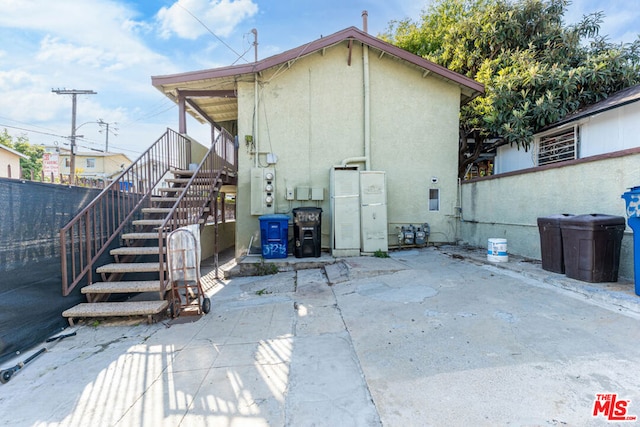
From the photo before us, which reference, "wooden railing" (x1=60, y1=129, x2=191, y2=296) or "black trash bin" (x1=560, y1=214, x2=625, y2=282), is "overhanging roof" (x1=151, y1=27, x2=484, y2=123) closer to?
"wooden railing" (x1=60, y1=129, x2=191, y2=296)

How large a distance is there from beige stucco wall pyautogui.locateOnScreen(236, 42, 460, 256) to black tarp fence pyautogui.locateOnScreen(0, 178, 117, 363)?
384cm

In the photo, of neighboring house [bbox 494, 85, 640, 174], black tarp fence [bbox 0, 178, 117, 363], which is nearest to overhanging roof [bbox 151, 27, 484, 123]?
neighboring house [bbox 494, 85, 640, 174]

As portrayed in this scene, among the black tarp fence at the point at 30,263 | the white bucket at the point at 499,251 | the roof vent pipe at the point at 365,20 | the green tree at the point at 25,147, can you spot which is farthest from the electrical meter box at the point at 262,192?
the green tree at the point at 25,147

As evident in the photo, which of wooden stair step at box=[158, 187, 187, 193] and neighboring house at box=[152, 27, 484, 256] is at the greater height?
neighboring house at box=[152, 27, 484, 256]

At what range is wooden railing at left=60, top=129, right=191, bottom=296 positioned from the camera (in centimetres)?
370

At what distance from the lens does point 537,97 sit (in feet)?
23.3

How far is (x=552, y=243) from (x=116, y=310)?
6476mm

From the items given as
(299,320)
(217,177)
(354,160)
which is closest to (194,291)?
(299,320)

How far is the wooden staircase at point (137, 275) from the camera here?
357cm

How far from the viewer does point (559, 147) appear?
7.09 meters

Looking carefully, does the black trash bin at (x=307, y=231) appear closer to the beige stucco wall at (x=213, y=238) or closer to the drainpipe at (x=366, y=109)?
the drainpipe at (x=366, y=109)

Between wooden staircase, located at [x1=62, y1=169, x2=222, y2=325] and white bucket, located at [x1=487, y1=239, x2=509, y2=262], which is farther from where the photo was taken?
white bucket, located at [x1=487, y1=239, x2=509, y2=262]

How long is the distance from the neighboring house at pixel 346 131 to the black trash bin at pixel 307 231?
45 centimetres

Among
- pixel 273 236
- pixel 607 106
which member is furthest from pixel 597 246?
pixel 273 236
